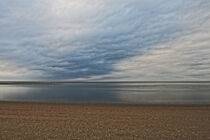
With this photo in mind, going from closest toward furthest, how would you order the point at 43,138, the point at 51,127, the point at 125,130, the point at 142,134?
1. the point at 43,138
2. the point at 142,134
3. the point at 125,130
4. the point at 51,127

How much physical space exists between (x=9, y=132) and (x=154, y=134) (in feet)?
25.0

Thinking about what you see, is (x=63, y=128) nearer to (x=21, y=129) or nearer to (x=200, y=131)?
(x=21, y=129)

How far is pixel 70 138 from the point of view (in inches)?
338

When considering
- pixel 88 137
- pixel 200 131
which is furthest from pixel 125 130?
pixel 200 131

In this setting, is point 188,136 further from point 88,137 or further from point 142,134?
point 88,137

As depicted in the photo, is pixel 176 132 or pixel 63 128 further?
pixel 63 128

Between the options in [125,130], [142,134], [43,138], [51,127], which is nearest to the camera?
[43,138]

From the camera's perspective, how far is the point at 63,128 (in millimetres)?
10531

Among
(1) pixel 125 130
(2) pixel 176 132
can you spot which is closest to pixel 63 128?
(1) pixel 125 130

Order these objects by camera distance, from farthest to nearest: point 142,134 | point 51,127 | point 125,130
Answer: point 51,127
point 125,130
point 142,134

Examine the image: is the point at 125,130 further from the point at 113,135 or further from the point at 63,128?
the point at 63,128

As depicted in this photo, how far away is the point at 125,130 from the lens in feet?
32.7

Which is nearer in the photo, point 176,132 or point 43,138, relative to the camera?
point 43,138

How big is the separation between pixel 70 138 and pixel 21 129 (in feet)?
11.6
